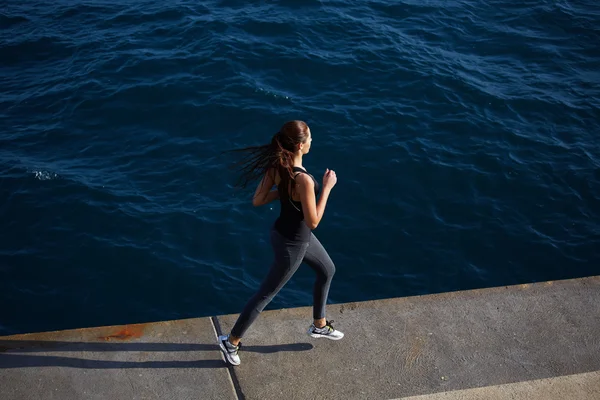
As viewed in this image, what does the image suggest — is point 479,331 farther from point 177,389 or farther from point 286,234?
point 177,389

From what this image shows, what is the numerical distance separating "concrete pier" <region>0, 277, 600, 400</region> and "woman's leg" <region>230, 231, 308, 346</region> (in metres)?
0.33

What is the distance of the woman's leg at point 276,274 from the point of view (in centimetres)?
477

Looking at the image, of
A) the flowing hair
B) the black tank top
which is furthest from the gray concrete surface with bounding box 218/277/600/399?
the flowing hair

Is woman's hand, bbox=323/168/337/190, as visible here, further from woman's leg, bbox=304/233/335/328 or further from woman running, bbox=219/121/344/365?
woman's leg, bbox=304/233/335/328

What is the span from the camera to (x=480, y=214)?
891 cm

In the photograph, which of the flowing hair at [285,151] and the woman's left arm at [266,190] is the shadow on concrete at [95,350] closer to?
the woman's left arm at [266,190]

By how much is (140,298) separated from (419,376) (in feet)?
12.4

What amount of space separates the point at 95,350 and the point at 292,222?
6.23ft

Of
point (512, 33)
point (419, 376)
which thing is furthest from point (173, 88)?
point (419, 376)

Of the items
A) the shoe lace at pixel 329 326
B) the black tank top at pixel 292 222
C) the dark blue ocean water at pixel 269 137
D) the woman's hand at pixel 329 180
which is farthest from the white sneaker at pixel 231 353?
the dark blue ocean water at pixel 269 137

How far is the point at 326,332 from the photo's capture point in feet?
17.4

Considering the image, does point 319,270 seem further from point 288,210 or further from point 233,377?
point 233,377

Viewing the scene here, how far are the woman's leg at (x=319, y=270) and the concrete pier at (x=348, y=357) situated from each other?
274 mm

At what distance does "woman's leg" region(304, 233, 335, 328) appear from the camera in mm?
4930
